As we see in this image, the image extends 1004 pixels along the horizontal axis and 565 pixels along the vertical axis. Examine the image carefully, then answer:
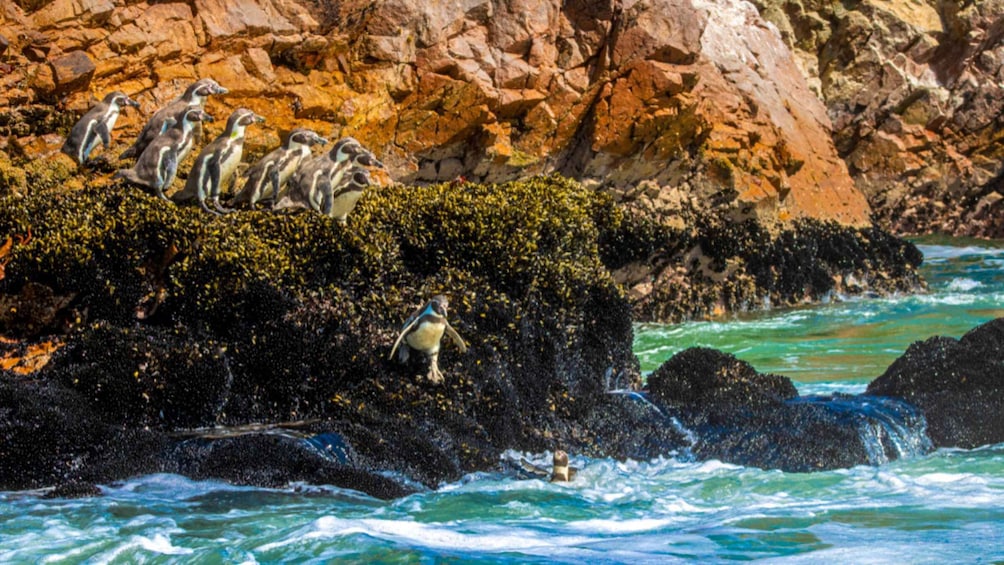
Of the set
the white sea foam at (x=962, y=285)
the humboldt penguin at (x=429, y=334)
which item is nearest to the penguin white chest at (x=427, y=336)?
the humboldt penguin at (x=429, y=334)

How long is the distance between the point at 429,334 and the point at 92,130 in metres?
4.72

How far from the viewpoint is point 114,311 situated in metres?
9.30

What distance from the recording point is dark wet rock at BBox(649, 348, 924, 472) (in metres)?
8.89

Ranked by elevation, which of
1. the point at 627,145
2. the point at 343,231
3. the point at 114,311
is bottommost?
the point at 114,311

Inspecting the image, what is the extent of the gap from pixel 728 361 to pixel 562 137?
28.9 feet

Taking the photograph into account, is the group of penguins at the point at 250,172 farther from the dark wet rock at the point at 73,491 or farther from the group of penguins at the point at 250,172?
the dark wet rock at the point at 73,491

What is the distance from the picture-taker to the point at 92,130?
1127 centimetres

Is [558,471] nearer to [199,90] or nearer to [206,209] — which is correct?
[206,209]

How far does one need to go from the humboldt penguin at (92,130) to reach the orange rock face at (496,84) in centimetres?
225

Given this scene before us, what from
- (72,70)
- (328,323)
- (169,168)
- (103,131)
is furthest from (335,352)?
(72,70)

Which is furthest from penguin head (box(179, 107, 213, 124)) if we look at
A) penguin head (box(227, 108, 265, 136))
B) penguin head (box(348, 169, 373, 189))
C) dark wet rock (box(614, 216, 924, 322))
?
dark wet rock (box(614, 216, 924, 322))

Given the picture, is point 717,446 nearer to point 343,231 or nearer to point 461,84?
point 343,231

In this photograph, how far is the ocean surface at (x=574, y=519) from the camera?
636 centimetres

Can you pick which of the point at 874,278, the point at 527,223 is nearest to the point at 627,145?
the point at 874,278
